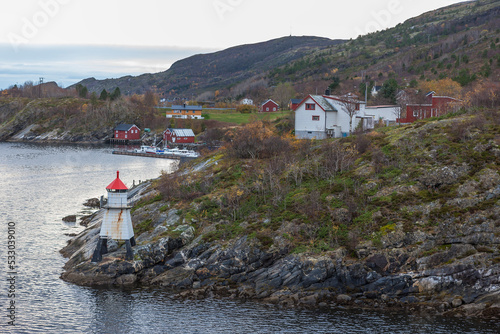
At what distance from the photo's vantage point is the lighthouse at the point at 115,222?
126ft

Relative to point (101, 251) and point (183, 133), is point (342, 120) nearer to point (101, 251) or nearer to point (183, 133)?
point (101, 251)

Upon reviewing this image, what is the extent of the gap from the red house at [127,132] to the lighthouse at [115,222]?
12065 centimetres

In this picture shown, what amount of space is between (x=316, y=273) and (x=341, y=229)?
5.05 meters

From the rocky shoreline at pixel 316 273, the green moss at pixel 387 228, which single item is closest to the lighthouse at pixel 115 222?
the rocky shoreline at pixel 316 273

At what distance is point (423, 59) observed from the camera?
6437 inches

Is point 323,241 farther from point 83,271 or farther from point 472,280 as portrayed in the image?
point 83,271

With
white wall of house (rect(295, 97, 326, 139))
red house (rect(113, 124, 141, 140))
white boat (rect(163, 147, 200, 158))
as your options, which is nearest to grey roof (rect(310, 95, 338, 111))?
white wall of house (rect(295, 97, 326, 139))

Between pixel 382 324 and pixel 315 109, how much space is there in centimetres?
3917

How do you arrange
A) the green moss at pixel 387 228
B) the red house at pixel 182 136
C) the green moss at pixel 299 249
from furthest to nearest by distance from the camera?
the red house at pixel 182 136
the green moss at pixel 387 228
the green moss at pixel 299 249

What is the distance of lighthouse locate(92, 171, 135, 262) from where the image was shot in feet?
126

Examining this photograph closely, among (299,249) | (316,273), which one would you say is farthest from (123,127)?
(316,273)

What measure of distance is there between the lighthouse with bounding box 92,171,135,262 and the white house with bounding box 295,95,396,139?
30.5m

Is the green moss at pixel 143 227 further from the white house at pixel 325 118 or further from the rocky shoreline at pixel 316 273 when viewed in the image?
the white house at pixel 325 118

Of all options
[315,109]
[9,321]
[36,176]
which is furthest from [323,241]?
[36,176]
